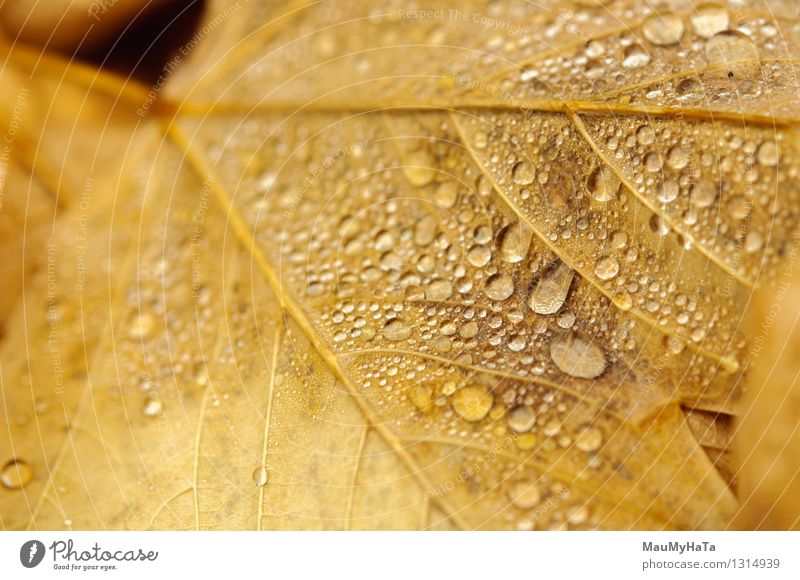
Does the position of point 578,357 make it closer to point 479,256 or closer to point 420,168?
point 479,256

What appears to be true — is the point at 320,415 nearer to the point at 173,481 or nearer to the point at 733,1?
the point at 173,481

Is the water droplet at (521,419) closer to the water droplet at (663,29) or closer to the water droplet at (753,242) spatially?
the water droplet at (753,242)

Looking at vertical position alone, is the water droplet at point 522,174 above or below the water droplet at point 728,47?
below

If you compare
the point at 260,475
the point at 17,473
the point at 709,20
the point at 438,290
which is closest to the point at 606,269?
the point at 438,290

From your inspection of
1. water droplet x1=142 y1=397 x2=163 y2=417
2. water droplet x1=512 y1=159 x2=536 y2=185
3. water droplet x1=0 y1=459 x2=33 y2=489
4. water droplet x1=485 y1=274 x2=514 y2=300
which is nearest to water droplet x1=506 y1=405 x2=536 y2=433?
water droplet x1=485 y1=274 x2=514 y2=300

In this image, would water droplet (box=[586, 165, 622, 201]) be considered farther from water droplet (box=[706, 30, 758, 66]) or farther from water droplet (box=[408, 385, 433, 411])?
water droplet (box=[408, 385, 433, 411])

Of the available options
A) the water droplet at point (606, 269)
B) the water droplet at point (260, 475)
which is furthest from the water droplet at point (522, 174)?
the water droplet at point (260, 475)

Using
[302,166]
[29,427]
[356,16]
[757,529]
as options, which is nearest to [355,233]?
[302,166]
